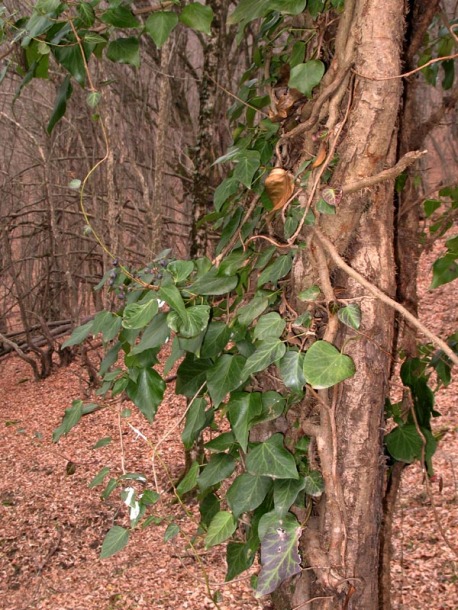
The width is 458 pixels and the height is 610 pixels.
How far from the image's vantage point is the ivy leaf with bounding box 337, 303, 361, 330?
0.87 metres

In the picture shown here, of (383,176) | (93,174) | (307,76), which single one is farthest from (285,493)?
(93,174)

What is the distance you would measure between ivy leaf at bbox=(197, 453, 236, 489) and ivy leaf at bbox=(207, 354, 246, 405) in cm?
14

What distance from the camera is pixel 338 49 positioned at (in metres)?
0.95

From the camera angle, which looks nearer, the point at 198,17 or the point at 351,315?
the point at 351,315

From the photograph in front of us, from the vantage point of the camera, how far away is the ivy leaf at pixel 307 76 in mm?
961

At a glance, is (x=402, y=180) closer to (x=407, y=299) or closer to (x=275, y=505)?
(x=407, y=299)

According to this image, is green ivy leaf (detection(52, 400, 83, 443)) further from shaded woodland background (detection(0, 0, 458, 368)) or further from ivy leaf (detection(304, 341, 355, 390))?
shaded woodland background (detection(0, 0, 458, 368))

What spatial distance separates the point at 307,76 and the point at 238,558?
2.87ft

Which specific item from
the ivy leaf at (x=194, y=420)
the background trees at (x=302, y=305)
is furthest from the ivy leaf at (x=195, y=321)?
the ivy leaf at (x=194, y=420)

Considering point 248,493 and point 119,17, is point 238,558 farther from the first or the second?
point 119,17

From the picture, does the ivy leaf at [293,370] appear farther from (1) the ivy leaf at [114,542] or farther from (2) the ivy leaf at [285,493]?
(1) the ivy leaf at [114,542]

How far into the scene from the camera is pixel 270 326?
3.10 feet

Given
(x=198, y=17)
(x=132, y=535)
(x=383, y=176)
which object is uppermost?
(x=198, y=17)

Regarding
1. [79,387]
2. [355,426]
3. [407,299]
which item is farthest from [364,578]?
[79,387]
